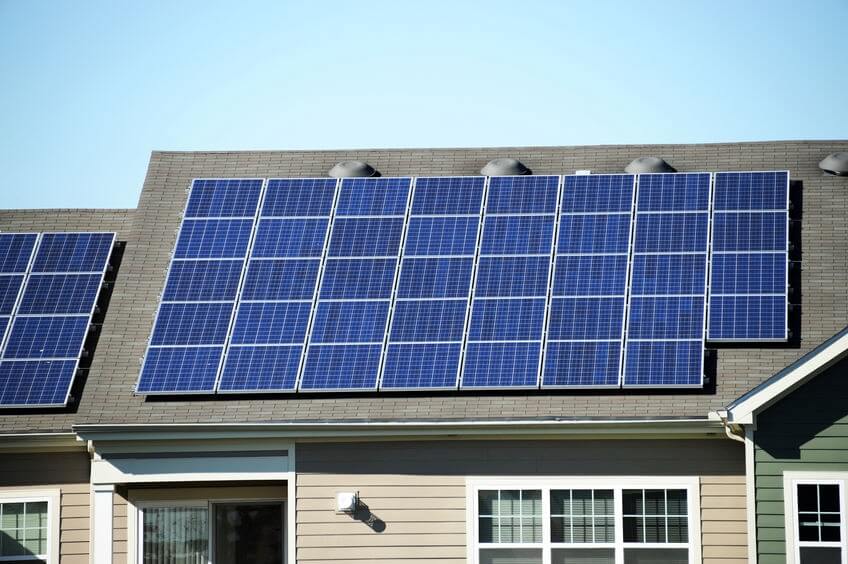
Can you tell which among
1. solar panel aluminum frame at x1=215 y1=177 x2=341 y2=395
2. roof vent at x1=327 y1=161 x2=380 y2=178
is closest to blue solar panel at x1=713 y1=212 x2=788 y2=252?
roof vent at x1=327 y1=161 x2=380 y2=178

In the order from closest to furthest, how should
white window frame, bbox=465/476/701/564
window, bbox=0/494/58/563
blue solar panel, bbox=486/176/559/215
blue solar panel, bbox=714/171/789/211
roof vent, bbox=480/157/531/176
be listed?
A: white window frame, bbox=465/476/701/564, window, bbox=0/494/58/563, blue solar panel, bbox=714/171/789/211, blue solar panel, bbox=486/176/559/215, roof vent, bbox=480/157/531/176

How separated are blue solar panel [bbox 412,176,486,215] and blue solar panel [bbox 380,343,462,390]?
9.60 feet

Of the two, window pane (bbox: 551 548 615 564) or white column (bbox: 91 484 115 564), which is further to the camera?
white column (bbox: 91 484 115 564)

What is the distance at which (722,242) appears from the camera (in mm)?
19469

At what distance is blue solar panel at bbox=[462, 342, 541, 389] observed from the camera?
1780cm

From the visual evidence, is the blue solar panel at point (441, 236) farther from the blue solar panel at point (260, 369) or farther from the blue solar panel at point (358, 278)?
the blue solar panel at point (260, 369)

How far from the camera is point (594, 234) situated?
1978 centimetres

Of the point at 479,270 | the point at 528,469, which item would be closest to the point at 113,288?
the point at 479,270

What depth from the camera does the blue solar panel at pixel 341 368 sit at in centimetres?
1803

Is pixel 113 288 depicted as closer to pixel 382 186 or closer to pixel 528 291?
pixel 382 186

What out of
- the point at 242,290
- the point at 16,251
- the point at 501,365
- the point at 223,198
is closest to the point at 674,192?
the point at 501,365

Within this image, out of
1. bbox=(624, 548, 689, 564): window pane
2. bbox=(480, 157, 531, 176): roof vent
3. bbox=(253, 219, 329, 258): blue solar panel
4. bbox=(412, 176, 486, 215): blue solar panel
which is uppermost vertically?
bbox=(480, 157, 531, 176): roof vent

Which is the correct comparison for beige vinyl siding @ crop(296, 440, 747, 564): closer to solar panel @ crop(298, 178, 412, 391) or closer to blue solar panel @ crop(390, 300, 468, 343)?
solar panel @ crop(298, 178, 412, 391)

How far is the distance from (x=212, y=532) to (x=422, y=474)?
3.30 m
